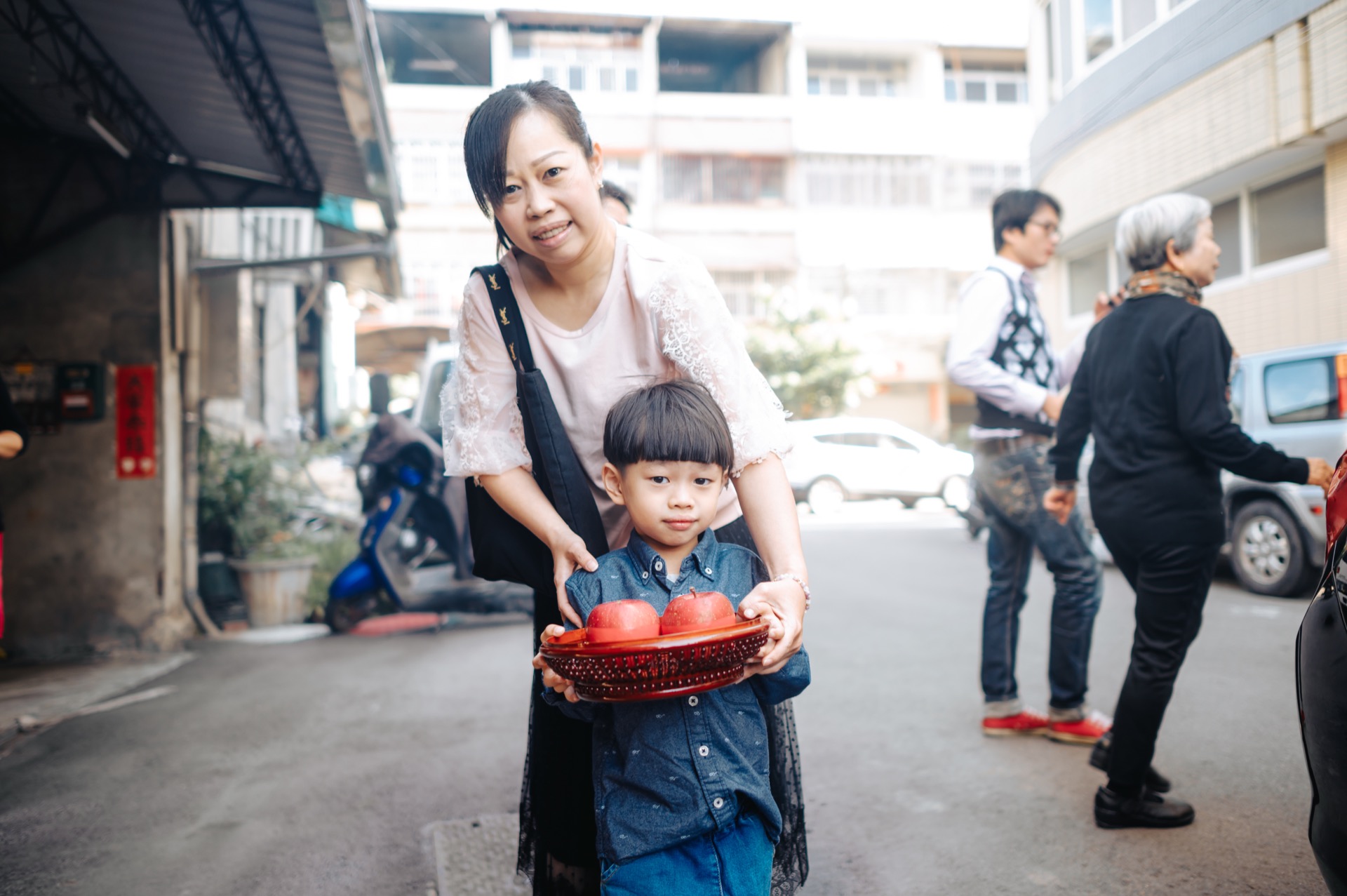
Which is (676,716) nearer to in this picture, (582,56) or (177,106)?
(177,106)

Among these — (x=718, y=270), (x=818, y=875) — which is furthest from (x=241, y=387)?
(x=718, y=270)

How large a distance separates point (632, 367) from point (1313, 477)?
1.95 meters

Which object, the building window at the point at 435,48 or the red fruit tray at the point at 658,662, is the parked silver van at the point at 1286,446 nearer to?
the red fruit tray at the point at 658,662

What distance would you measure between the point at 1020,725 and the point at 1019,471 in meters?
1.03

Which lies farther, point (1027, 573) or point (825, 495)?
point (825, 495)

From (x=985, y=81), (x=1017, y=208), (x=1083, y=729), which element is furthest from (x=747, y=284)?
(x=1083, y=729)

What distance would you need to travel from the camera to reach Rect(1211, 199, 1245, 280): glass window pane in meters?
11.5

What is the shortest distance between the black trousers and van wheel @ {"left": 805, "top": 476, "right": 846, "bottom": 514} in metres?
14.0

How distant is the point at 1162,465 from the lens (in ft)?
9.48

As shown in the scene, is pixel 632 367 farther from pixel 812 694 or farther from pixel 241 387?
pixel 241 387

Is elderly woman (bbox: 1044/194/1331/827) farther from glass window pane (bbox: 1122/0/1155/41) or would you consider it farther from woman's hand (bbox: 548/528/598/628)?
glass window pane (bbox: 1122/0/1155/41)

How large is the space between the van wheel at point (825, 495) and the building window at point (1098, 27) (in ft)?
25.1

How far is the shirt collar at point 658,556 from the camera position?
190cm

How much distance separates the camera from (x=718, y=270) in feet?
87.4
